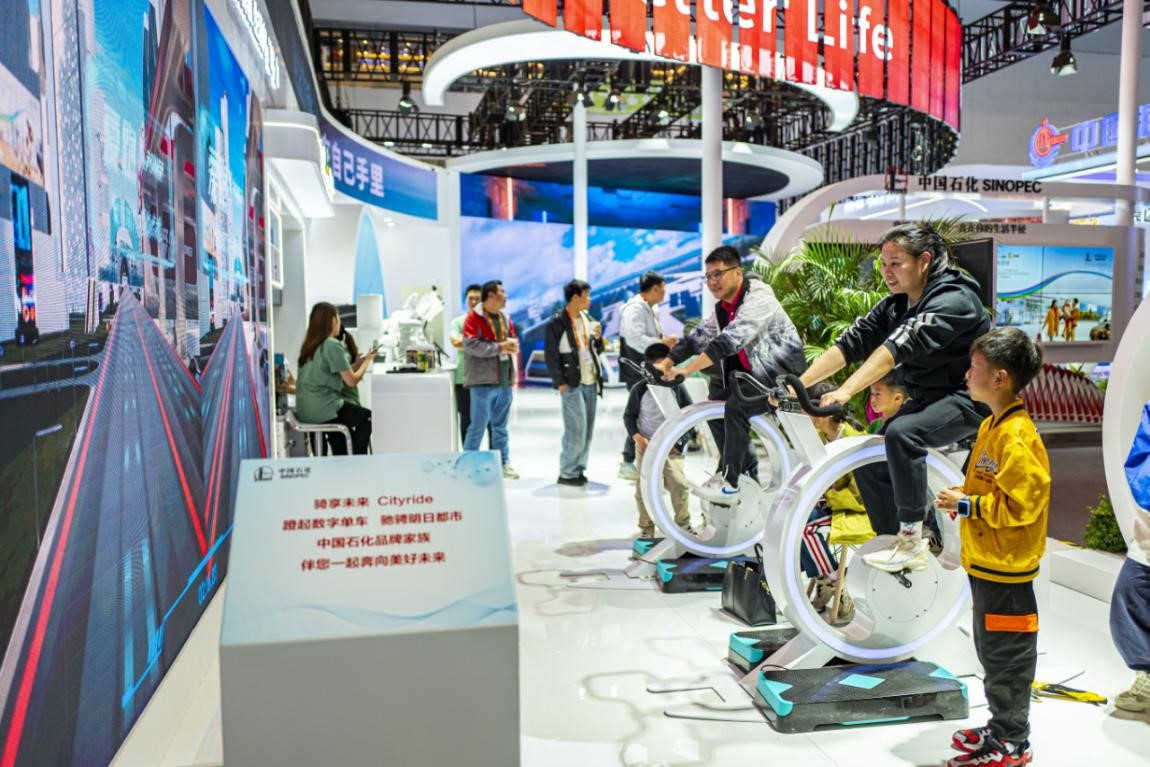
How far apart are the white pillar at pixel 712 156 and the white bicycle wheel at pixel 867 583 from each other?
5.95 meters

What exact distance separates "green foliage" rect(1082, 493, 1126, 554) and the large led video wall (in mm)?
4084

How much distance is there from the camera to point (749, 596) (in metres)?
4.02

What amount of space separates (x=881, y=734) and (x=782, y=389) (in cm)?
119

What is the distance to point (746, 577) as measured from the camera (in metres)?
4.06

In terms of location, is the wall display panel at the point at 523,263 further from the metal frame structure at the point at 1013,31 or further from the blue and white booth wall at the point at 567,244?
the metal frame structure at the point at 1013,31

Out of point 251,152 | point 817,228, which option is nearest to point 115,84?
point 251,152

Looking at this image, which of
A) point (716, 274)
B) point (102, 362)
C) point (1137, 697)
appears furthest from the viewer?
point (716, 274)

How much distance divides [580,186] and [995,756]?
13.8 metres

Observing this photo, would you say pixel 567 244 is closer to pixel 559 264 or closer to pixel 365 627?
pixel 559 264

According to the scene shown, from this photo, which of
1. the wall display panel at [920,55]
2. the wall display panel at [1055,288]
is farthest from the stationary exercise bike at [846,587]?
the wall display panel at [1055,288]

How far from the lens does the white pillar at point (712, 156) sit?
904 cm

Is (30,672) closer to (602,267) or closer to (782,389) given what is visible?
(782,389)

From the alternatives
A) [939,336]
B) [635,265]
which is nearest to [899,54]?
[939,336]

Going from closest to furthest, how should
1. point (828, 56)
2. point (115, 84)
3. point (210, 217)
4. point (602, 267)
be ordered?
point (115, 84) < point (210, 217) < point (828, 56) < point (602, 267)
